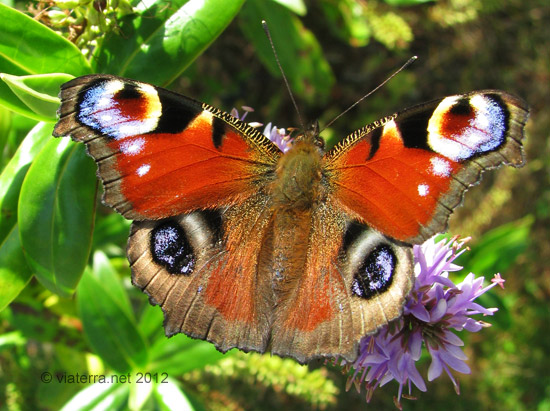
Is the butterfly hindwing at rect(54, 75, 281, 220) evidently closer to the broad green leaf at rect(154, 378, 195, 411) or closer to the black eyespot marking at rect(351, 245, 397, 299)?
the black eyespot marking at rect(351, 245, 397, 299)

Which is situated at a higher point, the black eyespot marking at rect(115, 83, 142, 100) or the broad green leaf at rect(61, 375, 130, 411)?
the black eyespot marking at rect(115, 83, 142, 100)

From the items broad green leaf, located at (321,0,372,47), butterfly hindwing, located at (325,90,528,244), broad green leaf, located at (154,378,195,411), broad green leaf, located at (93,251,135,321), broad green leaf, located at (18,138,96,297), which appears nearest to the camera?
butterfly hindwing, located at (325,90,528,244)

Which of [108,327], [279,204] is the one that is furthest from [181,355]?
[279,204]

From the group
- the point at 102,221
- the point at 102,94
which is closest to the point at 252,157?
the point at 102,94

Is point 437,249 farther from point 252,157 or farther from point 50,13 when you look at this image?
point 50,13

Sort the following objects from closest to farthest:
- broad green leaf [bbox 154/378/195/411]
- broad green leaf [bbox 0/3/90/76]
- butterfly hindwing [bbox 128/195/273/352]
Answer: butterfly hindwing [bbox 128/195/273/352]
broad green leaf [bbox 0/3/90/76]
broad green leaf [bbox 154/378/195/411]

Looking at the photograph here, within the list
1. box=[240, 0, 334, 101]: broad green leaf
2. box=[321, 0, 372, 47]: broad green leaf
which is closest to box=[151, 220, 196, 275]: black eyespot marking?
box=[240, 0, 334, 101]: broad green leaf

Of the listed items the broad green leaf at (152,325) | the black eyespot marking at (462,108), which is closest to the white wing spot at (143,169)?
the black eyespot marking at (462,108)
